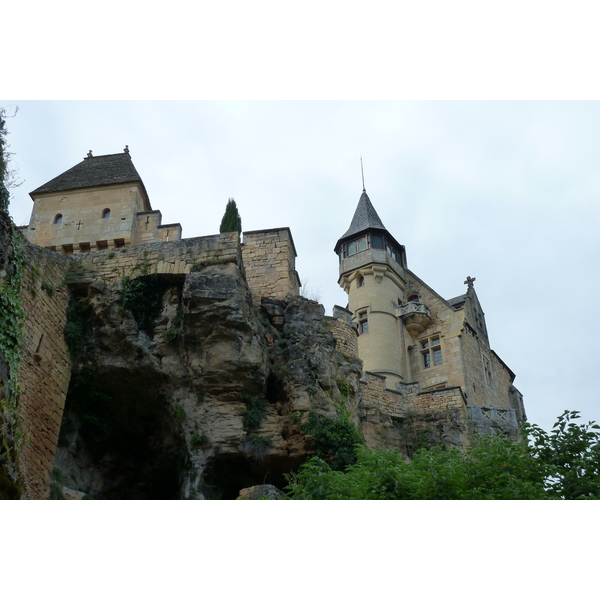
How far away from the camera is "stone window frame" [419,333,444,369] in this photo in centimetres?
3188

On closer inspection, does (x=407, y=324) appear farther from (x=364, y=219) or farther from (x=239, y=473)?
(x=239, y=473)

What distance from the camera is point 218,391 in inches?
568

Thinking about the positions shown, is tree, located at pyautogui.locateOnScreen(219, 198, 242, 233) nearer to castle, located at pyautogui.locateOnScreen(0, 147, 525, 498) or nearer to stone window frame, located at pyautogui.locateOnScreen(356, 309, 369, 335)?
castle, located at pyautogui.locateOnScreen(0, 147, 525, 498)

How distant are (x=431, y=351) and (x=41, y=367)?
21990 millimetres

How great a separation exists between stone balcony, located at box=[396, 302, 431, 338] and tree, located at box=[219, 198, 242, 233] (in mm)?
12485

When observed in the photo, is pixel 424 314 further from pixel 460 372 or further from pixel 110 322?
pixel 110 322

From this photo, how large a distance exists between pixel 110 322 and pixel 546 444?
915cm

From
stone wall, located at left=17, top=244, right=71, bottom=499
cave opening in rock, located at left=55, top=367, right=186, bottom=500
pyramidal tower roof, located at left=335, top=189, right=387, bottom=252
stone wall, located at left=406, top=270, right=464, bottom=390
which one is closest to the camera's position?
stone wall, located at left=17, top=244, right=71, bottom=499

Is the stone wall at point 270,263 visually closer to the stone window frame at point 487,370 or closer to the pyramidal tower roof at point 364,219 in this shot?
the pyramidal tower roof at point 364,219

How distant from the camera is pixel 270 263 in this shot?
18766 millimetres

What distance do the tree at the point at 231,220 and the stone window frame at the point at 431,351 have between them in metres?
13.3

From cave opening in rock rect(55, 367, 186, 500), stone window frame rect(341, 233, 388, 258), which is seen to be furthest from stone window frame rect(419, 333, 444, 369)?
cave opening in rock rect(55, 367, 186, 500)

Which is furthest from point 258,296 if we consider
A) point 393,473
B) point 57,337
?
point 393,473

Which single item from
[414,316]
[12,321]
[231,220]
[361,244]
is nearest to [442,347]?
[414,316]
